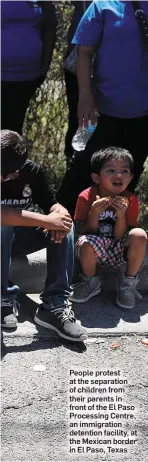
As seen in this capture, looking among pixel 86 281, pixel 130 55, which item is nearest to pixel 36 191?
pixel 86 281

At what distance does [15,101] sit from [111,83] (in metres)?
0.51

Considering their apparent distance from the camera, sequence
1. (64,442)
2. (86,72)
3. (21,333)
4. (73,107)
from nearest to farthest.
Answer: (64,442), (21,333), (86,72), (73,107)

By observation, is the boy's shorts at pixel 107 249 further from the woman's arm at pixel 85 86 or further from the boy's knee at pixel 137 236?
the woman's arm at pixel 85 86

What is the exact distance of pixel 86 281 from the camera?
389 centimetres

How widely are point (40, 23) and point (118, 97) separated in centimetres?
53

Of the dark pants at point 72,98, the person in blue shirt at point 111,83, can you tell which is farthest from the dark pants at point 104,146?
the dark pants at point 72,98

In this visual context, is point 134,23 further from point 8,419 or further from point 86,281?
point 8,419

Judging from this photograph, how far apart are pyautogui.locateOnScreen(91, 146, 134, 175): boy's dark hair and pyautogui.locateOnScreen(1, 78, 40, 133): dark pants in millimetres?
483

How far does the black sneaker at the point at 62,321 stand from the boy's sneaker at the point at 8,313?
0.11 m

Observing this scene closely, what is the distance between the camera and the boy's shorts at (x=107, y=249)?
3.77 meters

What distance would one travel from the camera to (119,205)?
12.1 ft

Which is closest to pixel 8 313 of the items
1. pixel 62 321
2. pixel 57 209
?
pixel 62 321

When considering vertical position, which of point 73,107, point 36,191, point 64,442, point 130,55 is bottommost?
point 64,442

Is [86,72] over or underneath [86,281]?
over
